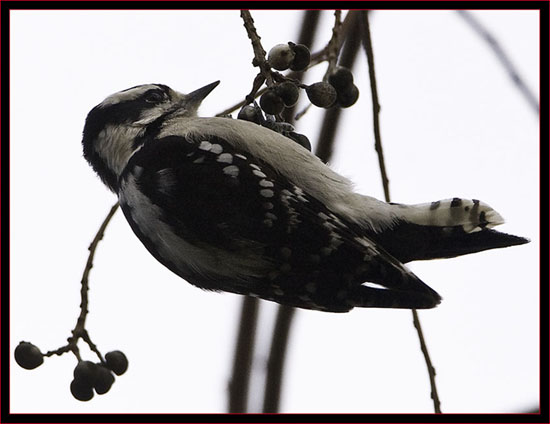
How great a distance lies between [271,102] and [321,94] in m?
0.17

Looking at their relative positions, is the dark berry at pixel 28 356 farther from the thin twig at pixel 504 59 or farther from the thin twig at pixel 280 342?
the thin twig at pixel 504 59

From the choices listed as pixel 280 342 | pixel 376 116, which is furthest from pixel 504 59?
pixel 280 342

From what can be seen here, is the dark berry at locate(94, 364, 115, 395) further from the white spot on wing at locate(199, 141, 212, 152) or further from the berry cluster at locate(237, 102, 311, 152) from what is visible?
the berry cluster at locate(237, 102, 311, 152)

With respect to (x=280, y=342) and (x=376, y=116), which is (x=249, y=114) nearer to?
(x=376, y=116)

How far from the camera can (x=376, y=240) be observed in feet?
7.56

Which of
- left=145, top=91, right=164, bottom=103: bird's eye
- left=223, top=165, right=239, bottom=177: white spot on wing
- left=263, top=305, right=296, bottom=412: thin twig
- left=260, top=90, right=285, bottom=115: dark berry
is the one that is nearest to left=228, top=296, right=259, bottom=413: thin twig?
left=263, top=305, right=296, bottom=412: thin twig

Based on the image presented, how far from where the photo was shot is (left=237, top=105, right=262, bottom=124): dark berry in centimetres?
234

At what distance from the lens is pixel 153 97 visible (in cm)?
290

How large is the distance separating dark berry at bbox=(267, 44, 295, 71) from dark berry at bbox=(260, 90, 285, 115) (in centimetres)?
10

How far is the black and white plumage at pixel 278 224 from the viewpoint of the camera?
7.13ft

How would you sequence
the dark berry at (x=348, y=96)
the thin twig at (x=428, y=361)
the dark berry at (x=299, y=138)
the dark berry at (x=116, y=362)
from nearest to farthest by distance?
the thin twig at (x=428, y=361), the dark berry at (x=116, y=362), the dark berry at (x=348, y=96), the dark berry at (x=299, y=138)

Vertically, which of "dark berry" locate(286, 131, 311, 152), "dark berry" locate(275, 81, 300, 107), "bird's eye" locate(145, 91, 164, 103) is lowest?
"dark berry" locate(286, 131, 311, 152)

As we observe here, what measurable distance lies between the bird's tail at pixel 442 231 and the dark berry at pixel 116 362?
0.90 meters

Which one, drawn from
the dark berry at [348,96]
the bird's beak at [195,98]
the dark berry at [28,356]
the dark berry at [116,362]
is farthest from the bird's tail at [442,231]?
Result: the dark berry at [28,356]
